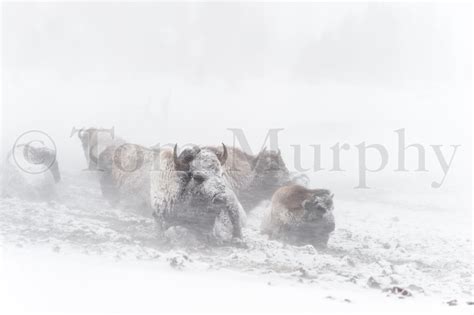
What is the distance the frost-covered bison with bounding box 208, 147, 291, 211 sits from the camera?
13977mm

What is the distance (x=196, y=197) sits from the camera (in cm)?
1070

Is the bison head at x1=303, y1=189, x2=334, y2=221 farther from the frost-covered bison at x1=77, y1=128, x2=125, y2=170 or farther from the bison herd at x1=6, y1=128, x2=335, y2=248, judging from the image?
the frost-covered bison at x1=77, y1=128, x2=125, y2=170

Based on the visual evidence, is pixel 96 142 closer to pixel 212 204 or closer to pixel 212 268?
pixel 212 204

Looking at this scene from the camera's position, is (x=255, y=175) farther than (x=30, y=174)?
No

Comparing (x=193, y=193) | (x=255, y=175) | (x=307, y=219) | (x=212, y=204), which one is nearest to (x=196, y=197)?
(x=193, y=193)

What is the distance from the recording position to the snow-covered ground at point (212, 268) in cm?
767

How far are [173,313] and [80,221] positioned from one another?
233 inches

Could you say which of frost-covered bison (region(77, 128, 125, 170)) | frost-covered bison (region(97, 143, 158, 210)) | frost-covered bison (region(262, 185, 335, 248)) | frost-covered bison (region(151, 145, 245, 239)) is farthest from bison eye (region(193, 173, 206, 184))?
frost-covered bison (region(77, 128, 125, 170))

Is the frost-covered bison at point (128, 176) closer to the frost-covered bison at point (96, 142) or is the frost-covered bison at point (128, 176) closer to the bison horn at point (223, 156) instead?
the frost-covered bison at point (96, 142)

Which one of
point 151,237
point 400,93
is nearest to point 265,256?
point 151,237

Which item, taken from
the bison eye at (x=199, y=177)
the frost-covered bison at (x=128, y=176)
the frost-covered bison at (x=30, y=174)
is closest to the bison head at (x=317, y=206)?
the bison eye at (x=199, y=177)

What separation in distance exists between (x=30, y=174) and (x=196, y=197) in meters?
6.32

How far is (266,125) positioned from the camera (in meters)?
29.0

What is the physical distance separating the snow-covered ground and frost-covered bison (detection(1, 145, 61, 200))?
21.6 inches
